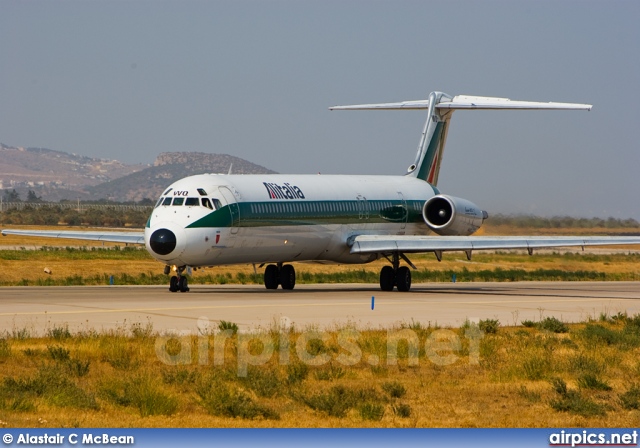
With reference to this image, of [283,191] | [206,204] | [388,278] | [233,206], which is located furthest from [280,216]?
[388,278]

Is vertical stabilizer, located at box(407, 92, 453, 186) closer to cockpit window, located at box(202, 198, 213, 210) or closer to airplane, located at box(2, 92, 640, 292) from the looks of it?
airplane, located at box(2, 92, 640, 292)

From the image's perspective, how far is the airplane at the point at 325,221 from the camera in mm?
31906

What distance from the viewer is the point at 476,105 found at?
4219cm

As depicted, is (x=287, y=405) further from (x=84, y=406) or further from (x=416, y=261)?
(x=416, y=261)

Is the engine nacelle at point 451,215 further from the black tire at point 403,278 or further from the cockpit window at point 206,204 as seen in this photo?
the cockpit window at point 206,204

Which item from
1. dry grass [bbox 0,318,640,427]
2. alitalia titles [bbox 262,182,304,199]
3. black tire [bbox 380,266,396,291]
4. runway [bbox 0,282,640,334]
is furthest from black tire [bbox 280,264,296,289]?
dry grass [bbox 0,318,640,427]

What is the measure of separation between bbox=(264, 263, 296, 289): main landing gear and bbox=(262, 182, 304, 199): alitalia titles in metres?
2.84

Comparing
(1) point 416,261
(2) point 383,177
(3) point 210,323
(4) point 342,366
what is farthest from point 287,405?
(1) point 416,261

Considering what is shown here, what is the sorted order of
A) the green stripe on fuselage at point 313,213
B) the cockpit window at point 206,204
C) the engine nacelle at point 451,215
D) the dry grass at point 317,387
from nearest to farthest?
the dry grass at point 317,387
the cockpit window at point 206,204
the green stripe on fuselage at point 313,213
the engine nacelle at point 451,215

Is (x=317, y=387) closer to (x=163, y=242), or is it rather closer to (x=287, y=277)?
(x=163, y=242)

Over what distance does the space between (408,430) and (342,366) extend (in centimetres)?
540

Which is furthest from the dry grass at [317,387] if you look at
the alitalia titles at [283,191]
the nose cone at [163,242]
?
the alitalia titles at [283,191]

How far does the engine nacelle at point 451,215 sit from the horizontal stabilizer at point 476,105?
367cm

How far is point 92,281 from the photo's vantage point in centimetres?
4222
